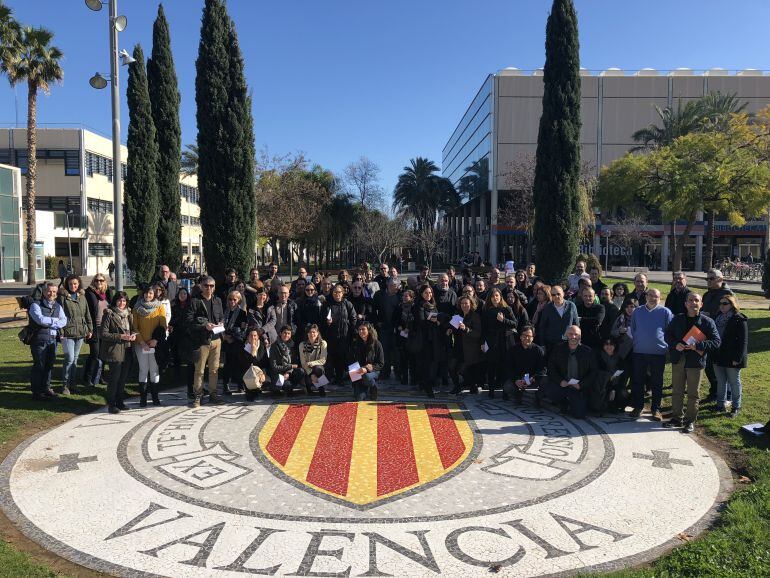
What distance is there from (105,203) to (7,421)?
143 ft

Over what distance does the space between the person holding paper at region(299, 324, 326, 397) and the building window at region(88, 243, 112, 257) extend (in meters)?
41.0

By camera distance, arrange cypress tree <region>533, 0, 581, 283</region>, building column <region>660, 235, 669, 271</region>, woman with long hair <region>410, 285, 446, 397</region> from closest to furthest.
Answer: woman with long hair <region>410, 285, 446, 397</region> → cypress tree <region>533, 0, 581, 283</region> → building column <region>660, 235, 669, 271</region>

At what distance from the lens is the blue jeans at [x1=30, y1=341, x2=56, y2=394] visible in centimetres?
834

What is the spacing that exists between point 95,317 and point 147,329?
1.89m

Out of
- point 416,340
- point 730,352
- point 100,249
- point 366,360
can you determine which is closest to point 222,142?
point 366,360

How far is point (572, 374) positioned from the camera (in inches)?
312

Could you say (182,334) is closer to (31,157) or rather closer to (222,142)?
(222,142)

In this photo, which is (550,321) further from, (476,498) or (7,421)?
(7,421)

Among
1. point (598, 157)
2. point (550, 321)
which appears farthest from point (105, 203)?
point (550, 321)

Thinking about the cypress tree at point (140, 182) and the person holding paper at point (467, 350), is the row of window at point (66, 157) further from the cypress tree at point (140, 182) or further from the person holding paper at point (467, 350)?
the person holding paper at point (467, 350)

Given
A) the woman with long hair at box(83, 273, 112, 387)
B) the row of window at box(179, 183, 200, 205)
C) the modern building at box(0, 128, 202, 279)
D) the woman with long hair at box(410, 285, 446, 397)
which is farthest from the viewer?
the row of window at box(179, 183, 200, 205)

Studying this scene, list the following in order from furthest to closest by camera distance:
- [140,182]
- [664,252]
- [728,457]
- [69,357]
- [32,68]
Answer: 1. [664,252]
2. [32,68]
3. [140,182]
4. [69,357]
5. [728,457]

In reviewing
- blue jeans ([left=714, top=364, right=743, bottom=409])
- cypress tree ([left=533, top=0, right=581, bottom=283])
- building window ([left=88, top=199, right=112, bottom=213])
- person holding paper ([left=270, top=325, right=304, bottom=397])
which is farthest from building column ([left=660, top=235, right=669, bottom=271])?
person holding paper ([left=270, top=325, right=304, bottom=397])

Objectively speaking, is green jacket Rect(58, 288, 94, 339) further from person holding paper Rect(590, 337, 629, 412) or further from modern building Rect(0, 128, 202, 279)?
modern building Rect(0, 128, 202, 279)
